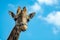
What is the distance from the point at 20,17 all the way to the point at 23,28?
2.14 ft

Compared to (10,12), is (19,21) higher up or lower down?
lower down

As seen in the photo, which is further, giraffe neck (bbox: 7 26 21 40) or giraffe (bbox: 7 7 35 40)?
giraffe neck (bbox: 7 26 21 40)

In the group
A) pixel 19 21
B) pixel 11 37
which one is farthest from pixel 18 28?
pixel 11 37

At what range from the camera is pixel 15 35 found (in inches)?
474

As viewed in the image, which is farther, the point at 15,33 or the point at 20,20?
the point at 15,33

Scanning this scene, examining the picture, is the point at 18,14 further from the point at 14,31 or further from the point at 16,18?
the point at 14,31

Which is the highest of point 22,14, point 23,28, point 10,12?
point 10,12

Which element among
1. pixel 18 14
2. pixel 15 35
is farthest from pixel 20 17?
pixel 15 35

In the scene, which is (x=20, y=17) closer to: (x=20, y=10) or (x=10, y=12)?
(x=20, y=10)

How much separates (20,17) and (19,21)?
0.65 ft

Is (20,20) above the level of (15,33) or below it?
above

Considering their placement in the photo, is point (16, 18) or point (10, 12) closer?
point (16, 18)

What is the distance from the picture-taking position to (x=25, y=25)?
441 inches

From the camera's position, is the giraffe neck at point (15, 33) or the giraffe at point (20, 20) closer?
the giraffe at point (20, 20)
